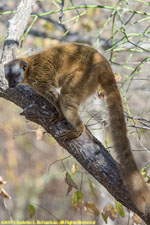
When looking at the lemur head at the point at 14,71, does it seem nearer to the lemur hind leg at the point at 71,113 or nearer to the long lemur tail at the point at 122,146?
the lemur hind leg at the point at 71,113

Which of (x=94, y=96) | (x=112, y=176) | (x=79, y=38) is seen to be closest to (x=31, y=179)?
(x=79, y=38)

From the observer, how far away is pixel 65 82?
15.0 feet

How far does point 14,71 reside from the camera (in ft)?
15.3

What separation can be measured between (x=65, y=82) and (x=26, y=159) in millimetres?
6597

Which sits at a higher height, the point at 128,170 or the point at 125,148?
the point at 125,148

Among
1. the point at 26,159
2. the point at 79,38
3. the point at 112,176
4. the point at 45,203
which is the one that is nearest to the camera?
the point at 112,176

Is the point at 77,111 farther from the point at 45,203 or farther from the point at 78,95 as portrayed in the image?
the point at 45,203

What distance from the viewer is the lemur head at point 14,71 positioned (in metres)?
4.66

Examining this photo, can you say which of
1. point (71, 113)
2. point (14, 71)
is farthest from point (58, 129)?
point (14, 71)

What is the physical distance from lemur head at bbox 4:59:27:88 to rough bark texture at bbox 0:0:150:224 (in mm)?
112

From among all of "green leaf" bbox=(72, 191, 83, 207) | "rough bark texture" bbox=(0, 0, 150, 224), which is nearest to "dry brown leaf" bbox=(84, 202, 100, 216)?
"green leaf" bbox=(72, 191, 83, 207)

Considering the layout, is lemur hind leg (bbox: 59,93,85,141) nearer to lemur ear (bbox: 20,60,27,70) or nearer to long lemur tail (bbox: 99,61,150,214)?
long lemur tail (bbox: 99,61,150,214)

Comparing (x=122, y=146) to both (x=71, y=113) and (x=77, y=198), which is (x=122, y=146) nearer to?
(x=71, y=113)

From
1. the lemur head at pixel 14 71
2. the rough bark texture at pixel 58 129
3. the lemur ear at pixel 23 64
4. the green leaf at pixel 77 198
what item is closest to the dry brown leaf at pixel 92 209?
the green leaf at pixel 77 198
